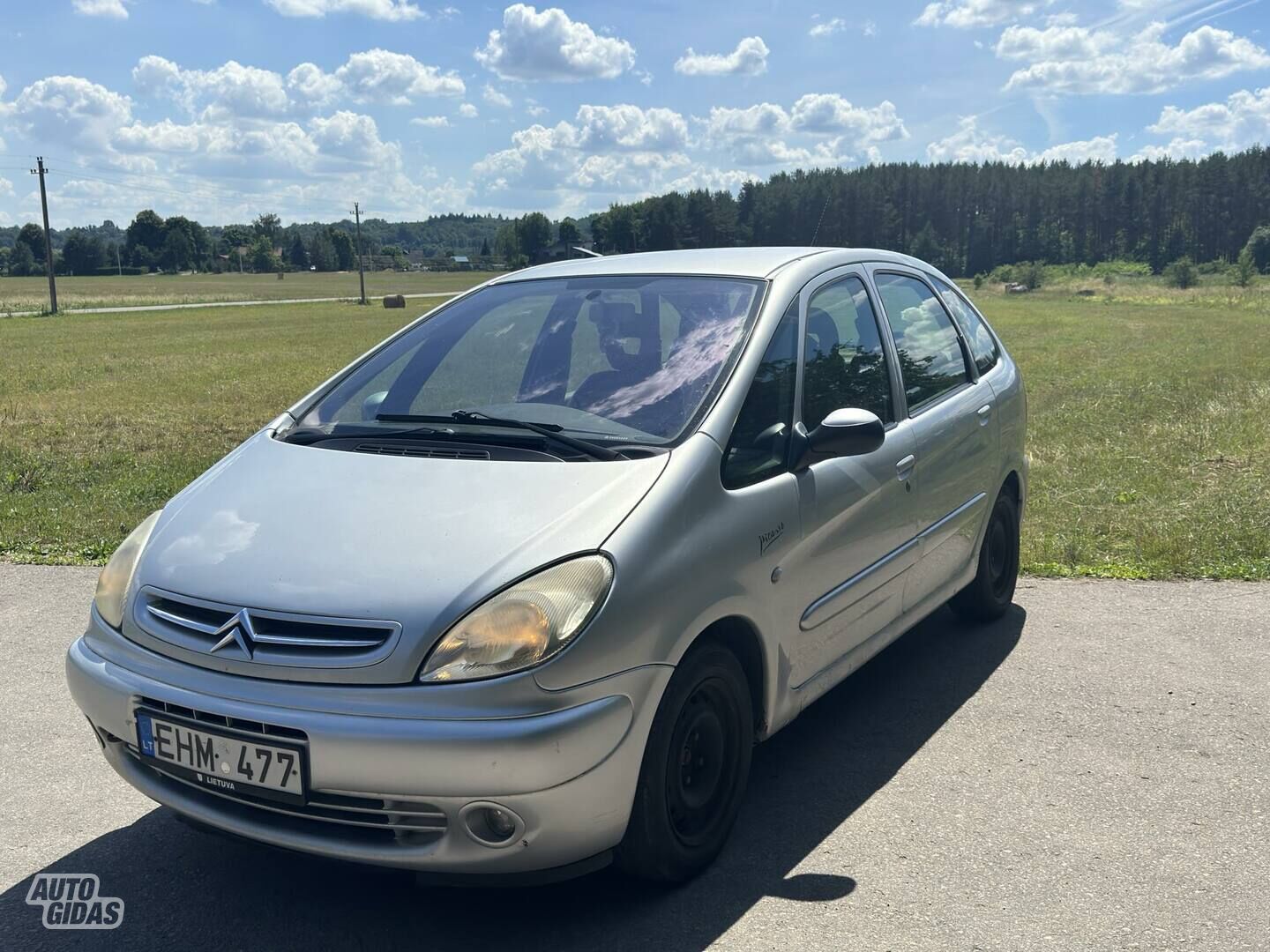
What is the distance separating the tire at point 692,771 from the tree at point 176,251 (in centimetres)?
14583

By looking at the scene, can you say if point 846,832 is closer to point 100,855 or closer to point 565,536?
point 565,536

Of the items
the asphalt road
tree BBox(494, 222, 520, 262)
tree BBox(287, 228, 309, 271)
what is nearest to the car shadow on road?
the asphalt road

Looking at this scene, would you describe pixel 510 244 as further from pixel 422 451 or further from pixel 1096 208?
pixel 1096 208

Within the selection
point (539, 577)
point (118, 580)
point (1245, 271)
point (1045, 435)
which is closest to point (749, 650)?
point (539, 577)

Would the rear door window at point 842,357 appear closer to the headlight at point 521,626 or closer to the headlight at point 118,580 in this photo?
the headlight at point 521,626

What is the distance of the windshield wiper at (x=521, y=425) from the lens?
123 inches

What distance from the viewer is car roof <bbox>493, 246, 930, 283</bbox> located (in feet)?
12.8

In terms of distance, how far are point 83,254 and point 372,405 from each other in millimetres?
143112

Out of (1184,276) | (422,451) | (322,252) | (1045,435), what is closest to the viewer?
(422,451)

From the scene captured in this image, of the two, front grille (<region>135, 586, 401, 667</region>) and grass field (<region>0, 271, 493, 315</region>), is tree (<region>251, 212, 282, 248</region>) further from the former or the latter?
front grille (<region>135, 586, 401, 667</region>)

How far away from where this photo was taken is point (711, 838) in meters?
3.04

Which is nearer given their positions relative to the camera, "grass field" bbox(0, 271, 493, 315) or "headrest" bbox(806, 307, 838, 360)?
"headrest" bbox(806, 307, 838, 360)

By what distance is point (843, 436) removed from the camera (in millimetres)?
3320

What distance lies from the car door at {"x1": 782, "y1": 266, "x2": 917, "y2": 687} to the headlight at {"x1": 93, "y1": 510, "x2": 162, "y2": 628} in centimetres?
184
